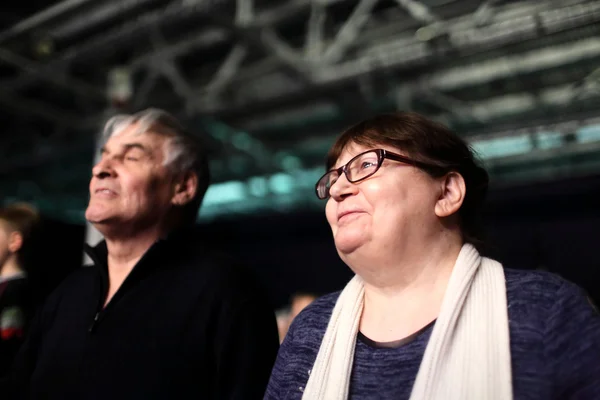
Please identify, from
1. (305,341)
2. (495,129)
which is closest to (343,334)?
(305,341)

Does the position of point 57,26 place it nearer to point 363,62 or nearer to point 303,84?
point 303,84

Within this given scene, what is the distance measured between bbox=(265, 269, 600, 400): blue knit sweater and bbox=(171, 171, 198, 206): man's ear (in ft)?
2.25

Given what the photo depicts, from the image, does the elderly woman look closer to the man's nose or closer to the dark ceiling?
the man's nose

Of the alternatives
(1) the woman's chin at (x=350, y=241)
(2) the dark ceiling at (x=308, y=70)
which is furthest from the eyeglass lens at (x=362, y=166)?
(2) the dark ceiling at (x=308, y=70)

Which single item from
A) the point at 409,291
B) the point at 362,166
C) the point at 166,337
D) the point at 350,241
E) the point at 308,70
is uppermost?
the point at 308,70

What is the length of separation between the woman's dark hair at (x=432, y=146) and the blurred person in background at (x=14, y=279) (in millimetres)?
1381

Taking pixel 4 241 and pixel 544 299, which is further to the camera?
pixel 4 241

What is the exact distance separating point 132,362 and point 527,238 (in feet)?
13.4

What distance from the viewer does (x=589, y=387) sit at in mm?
731

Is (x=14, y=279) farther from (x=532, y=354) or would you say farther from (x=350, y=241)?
(x=532, y=354)

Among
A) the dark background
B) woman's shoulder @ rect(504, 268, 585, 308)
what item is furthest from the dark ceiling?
woman's shoulder @ rect(504, 268, 585, 308)

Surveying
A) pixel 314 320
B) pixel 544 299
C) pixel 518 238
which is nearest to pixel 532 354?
pixel 544 299

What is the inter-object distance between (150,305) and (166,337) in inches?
4.3

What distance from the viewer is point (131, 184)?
1.42 metres
